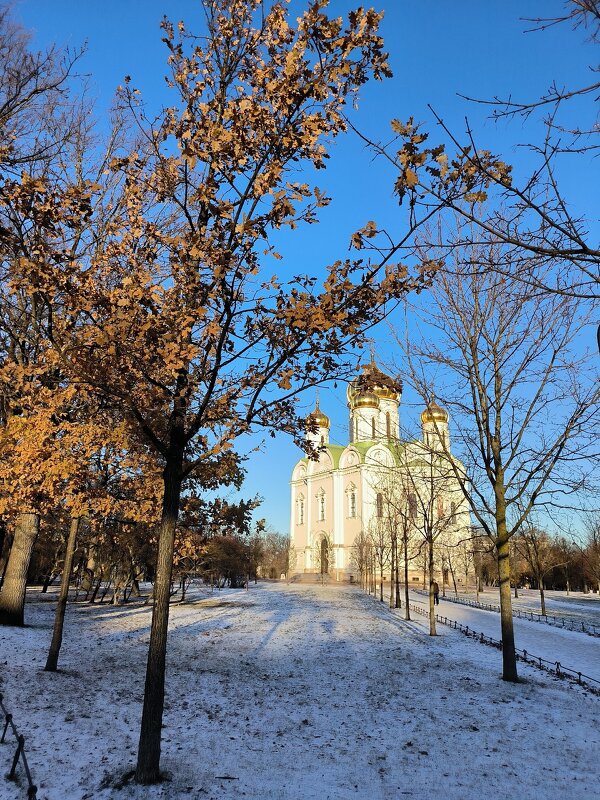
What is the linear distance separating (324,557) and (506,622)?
53.6 metres

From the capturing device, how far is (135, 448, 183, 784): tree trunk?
17.8ft

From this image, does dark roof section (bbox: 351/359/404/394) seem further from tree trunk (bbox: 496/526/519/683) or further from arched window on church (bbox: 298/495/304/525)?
arched window on church (bbox: 298/495/304/525)

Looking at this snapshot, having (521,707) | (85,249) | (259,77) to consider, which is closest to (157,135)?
(259,77)

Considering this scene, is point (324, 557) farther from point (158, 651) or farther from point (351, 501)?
point (158, 651)

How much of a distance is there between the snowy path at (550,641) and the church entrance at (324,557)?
35.8m

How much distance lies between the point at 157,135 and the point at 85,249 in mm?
7440

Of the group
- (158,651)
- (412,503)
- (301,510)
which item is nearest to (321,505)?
(301,510)

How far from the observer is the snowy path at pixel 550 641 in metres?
14.0

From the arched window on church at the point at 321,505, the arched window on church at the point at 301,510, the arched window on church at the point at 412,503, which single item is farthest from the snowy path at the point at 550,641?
the arched window on church at the point at 301,510

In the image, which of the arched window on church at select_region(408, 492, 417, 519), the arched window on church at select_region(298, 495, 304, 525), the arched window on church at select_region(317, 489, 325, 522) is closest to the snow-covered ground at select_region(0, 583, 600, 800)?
the arched window on church at select_region(408, 492, 417, 519)

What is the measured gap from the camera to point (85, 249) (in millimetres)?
12641

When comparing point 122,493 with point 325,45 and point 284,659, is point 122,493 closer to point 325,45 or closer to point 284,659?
point 284,659

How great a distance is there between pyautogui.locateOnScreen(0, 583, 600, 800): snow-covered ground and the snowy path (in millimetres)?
2325

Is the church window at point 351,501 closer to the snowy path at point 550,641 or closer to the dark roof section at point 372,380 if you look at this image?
the snowy path at point 550,641
